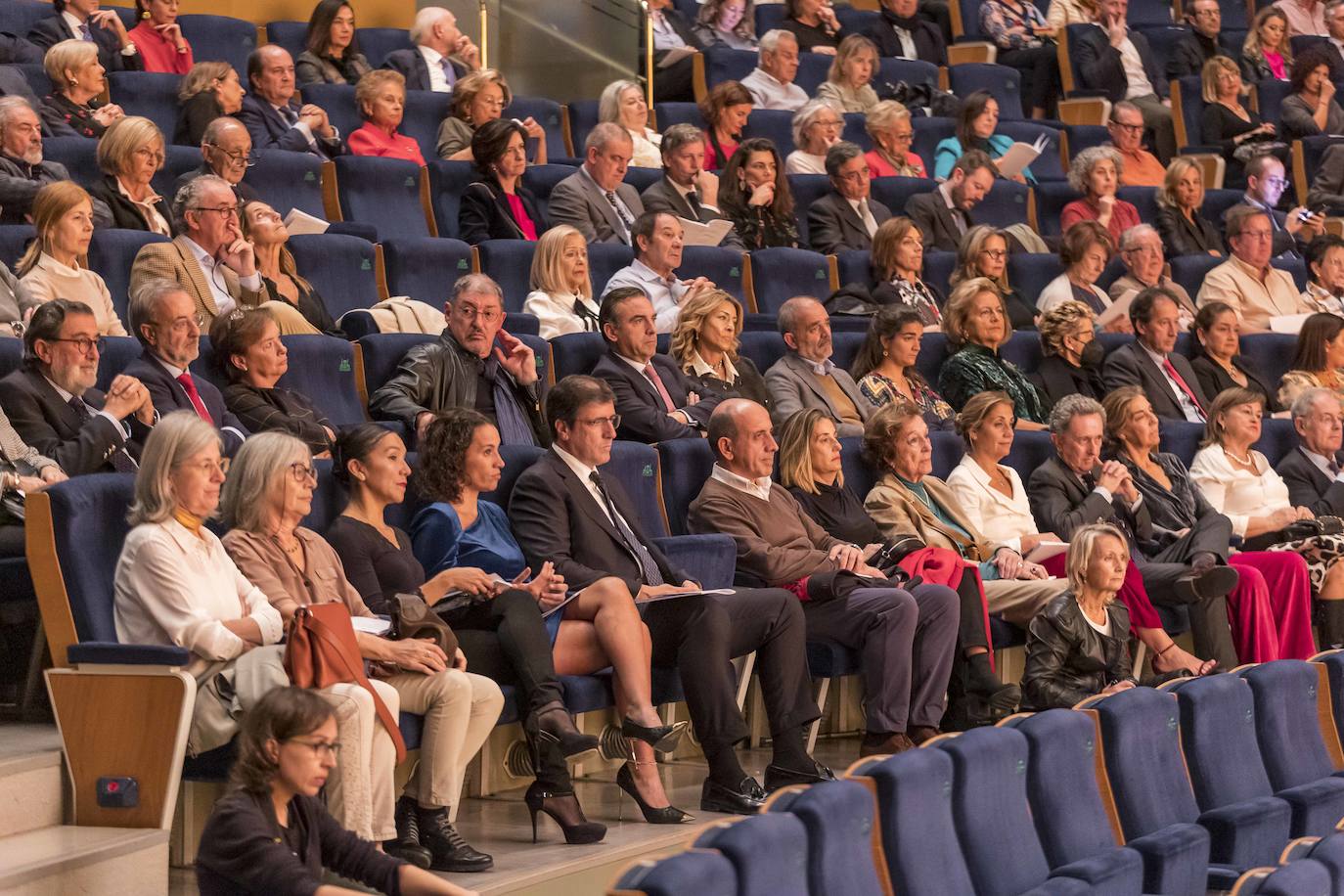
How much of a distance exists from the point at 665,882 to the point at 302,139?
3019mm

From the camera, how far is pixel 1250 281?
5.03m

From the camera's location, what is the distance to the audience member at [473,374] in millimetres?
3242

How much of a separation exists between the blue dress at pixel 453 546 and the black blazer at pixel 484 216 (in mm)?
1405

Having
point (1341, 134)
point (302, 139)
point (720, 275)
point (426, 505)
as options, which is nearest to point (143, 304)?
point (426, 505)

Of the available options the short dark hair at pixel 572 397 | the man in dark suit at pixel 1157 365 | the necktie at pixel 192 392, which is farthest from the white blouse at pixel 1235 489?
the necktie at pixel 192 392

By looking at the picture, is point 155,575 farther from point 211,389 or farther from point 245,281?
point 245,281

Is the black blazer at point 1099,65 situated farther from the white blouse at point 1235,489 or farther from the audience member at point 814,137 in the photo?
the white blouse at point 1235,489

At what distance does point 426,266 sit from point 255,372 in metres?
0.86

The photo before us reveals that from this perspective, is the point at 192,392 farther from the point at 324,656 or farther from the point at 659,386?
the point at 659,386

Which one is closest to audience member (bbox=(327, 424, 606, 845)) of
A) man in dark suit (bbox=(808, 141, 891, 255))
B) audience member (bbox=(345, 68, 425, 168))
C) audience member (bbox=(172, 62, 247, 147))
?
audience member (bbox=(172, 62, 247, 147))

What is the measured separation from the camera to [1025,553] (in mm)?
3656

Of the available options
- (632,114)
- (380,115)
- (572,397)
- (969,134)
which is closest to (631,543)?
(572,397)

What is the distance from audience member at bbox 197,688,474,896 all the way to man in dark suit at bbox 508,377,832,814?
2.83ft

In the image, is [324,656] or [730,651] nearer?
[324,656]
